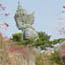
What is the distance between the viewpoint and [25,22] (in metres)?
11.0

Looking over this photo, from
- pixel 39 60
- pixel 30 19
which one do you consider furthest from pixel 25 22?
pixel 39 60

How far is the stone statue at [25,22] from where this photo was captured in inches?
408

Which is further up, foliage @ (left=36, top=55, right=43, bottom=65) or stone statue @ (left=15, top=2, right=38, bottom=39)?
stone statue @ (left=15, top=2, right=38, bottom=39)

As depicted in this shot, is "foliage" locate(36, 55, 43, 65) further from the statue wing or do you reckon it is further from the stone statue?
the statue wing

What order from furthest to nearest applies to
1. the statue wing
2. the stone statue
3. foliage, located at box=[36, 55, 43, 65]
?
1. the statue wing
2. the stone statue
3. foliage, located at box=[36, 55, 43, 65]

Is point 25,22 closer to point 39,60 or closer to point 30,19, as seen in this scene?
point 30,19

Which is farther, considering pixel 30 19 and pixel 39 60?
pixel 30 19

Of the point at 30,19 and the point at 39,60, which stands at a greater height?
the point at 30,19

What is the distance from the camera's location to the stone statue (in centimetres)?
1038

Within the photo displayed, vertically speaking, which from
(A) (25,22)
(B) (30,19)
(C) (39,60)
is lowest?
(C) (39,60)

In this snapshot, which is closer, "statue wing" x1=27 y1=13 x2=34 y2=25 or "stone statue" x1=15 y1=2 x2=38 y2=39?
"stone statue" x1=15 y1=2 x2=38 y2=39

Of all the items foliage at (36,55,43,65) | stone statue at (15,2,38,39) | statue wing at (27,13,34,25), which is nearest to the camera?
foliage at (36,55,43,65)

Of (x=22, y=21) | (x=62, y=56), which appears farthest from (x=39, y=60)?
(x=62, y=56)

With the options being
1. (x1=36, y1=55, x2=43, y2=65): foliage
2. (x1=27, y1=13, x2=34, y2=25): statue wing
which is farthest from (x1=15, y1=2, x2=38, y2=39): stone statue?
(x1=36, y1=55, x2=43, y2=65): foliage
